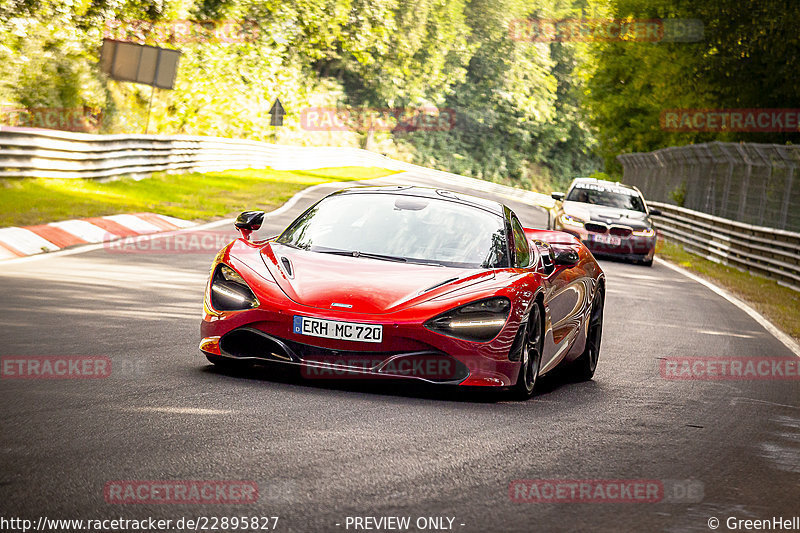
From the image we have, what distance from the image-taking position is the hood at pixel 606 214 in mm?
22234

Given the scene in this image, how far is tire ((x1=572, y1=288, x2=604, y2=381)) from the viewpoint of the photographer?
8859 mm

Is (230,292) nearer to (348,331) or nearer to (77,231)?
(348,331)

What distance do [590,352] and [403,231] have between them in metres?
1.99

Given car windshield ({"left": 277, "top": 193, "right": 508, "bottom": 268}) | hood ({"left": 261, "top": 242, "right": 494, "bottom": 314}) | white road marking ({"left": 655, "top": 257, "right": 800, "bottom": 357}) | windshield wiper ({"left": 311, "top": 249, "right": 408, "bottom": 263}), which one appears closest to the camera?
hood ({"left": 261, "top": 242, "right": 494, "bottom": 314})

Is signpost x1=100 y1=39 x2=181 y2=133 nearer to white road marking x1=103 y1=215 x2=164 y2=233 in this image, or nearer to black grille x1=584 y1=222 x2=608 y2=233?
white road marking x1=103 y1=215 x2=164 y2=233

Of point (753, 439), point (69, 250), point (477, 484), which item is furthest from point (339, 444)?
point (69, 250)

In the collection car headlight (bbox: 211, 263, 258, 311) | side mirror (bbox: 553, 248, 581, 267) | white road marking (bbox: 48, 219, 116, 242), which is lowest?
white road marking (bbox: 48, 219, 116, 242)

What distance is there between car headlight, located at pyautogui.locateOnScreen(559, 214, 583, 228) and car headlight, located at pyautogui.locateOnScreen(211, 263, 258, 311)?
15.6 m

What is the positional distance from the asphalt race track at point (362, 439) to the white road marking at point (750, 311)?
10.5 feet

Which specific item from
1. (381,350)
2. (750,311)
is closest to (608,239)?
(750,311)

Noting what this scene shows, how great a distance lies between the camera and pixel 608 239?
22.0 metres

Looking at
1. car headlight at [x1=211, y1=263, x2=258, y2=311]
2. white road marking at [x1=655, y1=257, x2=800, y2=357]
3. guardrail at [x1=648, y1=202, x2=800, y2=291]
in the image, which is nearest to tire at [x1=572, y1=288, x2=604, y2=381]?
car headlight at [x1=211, y1=263, x2=258, y2=311]

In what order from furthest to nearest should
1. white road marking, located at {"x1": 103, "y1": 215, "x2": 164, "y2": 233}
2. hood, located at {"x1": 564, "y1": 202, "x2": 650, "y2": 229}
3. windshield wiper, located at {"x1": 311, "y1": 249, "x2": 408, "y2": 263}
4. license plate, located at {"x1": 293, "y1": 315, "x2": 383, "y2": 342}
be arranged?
hood, located at {"x1": 564, "y1": 202, "x2": 650, "y2": 229}
white road marking, located at {"x1": 103, "y1": 215, "x2": 164, "y2": 233}
windshield wiper, located at {"x1": 311, "y1": 249, "x2": 408, "y2": 263}
license plate, located at {"x1": 293, "y1": 315, "x2": 383, "y2": 342}

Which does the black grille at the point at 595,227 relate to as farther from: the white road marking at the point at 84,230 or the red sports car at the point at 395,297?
the red sports car at the point at 395,297
